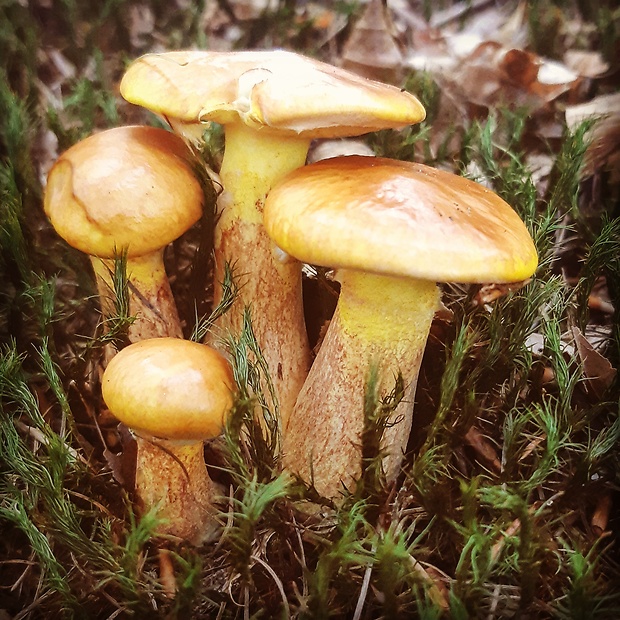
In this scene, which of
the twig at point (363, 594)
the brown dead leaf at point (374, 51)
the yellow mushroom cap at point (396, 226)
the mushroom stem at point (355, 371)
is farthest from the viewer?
the brown dead leaf at point (374, 51)

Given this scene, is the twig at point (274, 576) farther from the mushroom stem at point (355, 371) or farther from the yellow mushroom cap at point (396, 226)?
the yellow mushroom cap at point (396, 226)

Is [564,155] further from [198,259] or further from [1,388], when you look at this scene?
[1,388]

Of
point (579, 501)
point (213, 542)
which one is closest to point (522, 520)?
point (579, 501)

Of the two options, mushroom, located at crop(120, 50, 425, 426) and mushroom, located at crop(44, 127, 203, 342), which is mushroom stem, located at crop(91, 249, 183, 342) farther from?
mushroom, located at crop(120, 50, 425, 426)

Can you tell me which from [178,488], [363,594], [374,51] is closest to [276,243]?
[178,488]

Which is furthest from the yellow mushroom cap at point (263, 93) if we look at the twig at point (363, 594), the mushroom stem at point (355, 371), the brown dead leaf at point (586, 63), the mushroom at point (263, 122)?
the brown dead leaf at point (586, 63)

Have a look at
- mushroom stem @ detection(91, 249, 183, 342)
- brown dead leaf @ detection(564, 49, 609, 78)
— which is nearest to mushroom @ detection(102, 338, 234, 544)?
mushroom stem @ detection(91, 249, 183, 342)
